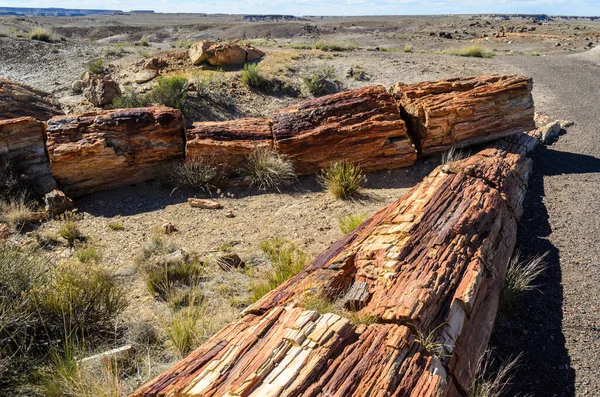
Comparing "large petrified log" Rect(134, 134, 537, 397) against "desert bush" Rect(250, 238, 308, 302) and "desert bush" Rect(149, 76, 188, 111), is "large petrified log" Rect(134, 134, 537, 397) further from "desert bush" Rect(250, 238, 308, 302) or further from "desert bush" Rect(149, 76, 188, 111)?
"desert bush" Rect(149, 76, 188, 111)

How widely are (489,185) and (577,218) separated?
55.2 inches

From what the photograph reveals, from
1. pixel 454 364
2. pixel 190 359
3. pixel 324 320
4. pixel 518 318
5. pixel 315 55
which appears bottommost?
pixel 518 318

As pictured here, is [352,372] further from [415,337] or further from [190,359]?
[190,359]

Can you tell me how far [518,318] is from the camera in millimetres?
4445

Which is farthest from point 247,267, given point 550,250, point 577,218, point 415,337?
point 577,218

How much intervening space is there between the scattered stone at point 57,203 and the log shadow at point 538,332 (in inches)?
238

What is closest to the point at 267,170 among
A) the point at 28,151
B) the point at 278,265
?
the point at 278,265

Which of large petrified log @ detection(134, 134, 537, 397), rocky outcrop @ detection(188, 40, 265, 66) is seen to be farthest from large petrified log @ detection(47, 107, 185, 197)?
rocky outcrop @ detection(188, 40, 265, 66)

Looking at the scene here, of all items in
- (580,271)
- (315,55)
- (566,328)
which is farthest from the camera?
(315,55)

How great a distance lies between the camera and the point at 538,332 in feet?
14.0

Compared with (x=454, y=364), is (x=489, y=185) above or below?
above

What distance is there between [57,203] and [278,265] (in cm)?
394

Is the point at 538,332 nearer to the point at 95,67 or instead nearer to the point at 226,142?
the point at 226,142

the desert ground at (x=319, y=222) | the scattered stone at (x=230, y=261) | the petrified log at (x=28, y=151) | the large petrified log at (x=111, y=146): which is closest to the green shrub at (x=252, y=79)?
the desert ground at (x=319, y=222)
